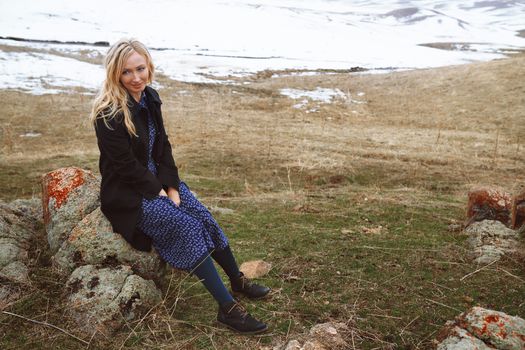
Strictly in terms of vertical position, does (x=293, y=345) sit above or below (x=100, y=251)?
below

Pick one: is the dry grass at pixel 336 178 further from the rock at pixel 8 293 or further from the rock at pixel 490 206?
the rock at pixel 490 206

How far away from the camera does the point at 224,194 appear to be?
30.1 ft

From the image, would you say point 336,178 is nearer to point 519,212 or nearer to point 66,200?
point 519,212

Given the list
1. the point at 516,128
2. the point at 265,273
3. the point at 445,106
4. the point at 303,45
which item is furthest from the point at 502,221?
the point at 303,45

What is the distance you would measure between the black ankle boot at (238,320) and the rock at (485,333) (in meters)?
1.45

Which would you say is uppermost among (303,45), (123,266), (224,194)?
(303,45)

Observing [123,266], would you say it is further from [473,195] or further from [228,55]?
[228,55]

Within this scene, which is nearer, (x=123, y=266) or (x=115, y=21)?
(x=123, y=266)

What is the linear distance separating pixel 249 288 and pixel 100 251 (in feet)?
4.86

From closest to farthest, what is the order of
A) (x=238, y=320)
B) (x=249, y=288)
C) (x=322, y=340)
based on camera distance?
(x=322, y=340), (x=238, y=320), (x=249, y=288)

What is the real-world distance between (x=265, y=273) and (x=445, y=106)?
19447mm

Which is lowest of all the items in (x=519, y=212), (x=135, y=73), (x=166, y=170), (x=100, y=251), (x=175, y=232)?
(x=519, y=212)

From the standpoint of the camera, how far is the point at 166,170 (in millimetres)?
4523

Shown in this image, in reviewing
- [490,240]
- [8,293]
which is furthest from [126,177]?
[490,240]
